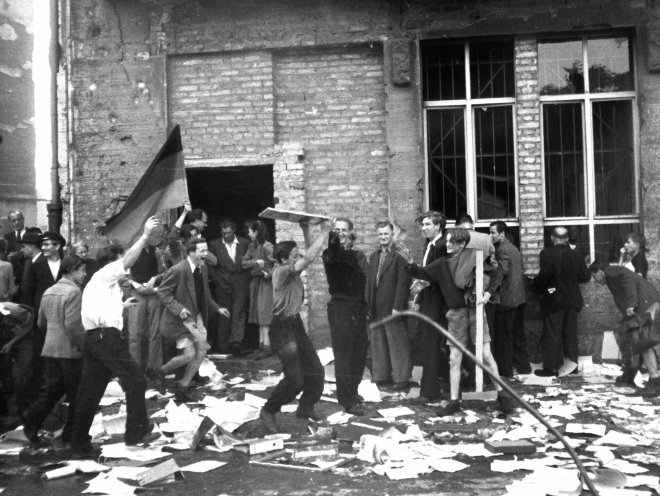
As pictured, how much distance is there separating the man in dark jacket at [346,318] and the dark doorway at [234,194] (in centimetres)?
498

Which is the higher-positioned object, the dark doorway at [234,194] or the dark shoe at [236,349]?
the dark doorway at [234,194]

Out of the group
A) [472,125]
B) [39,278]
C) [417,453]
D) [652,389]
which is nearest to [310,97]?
[472,125]

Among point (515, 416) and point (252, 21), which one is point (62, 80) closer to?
point (252, 21)

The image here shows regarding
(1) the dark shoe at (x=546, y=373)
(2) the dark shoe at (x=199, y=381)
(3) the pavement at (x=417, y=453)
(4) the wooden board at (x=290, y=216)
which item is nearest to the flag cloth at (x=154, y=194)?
(2) the dark shoe at (x=199, y=381)

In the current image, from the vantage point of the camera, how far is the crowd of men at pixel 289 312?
8133mm

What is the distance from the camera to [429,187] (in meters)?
12.6

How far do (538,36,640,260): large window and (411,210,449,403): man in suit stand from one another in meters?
2.69

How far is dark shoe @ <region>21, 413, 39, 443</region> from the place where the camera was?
8.36 meters

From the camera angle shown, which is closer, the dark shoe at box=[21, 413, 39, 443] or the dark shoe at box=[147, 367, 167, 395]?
the dark shoe at box=[21, 413, 39, 443]

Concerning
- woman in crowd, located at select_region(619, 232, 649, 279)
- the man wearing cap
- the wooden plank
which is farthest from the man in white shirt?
woman in crowd, located at select_region(619, 232, 649, 279)

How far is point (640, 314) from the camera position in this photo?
33.3ft

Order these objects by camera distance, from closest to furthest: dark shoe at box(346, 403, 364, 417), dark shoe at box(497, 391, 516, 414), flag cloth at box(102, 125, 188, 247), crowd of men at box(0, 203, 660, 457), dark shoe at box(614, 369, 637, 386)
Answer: crowd of men at box(0, 203, 660, 457), dark shoe at box(497, 391, 516, 414), dark shoe at box(346, 403, 364, 417), dark shoe at box(614, 369, 637, 386), flag cloth at box(102, 125, 188, 247)

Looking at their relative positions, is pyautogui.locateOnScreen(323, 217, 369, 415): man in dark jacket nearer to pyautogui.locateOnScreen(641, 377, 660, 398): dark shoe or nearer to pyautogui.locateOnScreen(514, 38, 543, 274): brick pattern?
pyautogui.locateOnScreen(641, 377, 660, 398): dark shoe

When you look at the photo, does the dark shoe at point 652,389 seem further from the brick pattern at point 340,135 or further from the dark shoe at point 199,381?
the dark shoe at point 199,381
